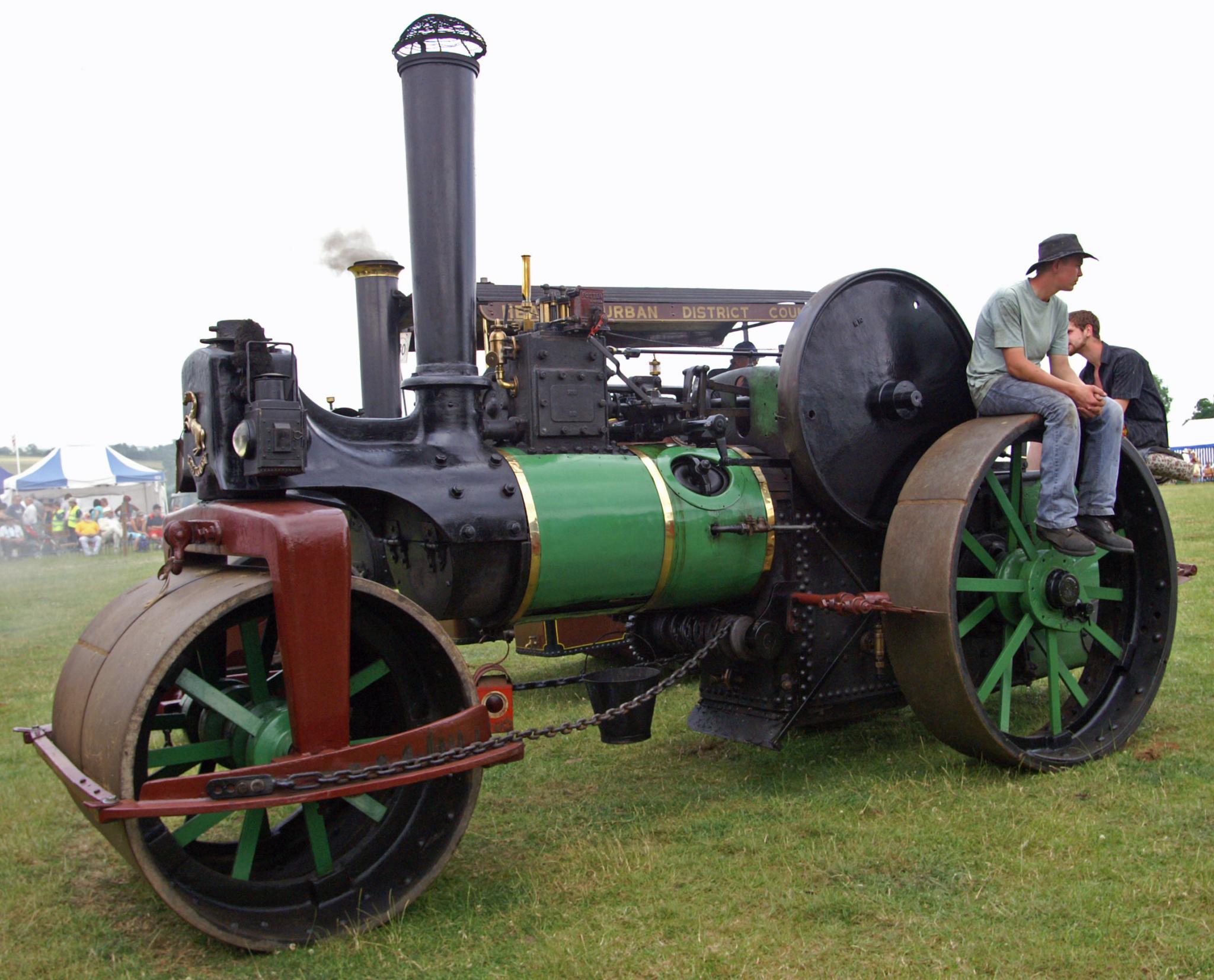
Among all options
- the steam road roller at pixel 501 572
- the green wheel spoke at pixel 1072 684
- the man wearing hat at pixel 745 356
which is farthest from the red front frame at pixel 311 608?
the green wheel spoke at pixel 1072 684

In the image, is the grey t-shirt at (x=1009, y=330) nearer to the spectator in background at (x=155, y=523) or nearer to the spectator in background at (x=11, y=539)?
the spectator in background at (x=155, y=523)

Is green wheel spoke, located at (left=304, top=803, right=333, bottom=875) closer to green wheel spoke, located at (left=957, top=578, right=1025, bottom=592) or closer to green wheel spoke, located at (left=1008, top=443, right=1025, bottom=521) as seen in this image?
green wheel spoke, located at (left=957, top=578, right=1025, bottom=592)

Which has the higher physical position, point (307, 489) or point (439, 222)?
point (439, 222)

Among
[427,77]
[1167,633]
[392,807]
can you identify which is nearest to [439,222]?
[427,77]

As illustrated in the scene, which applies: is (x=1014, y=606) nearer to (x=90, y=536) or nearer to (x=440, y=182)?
(x=440, y=182)

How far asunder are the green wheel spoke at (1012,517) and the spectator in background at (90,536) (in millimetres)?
20089

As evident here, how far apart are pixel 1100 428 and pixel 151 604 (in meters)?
3.21

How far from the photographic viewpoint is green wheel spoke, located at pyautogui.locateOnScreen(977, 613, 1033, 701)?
400 cm

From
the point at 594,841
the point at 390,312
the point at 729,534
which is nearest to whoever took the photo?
the point at 594,841

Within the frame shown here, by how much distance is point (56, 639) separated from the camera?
9219mm

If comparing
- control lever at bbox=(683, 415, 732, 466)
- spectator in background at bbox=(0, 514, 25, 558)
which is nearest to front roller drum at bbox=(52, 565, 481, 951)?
control lever at bbox=(683, 415, 732, 466)

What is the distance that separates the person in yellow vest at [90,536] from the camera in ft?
69.0

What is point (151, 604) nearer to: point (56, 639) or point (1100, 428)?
point (1100, 428)

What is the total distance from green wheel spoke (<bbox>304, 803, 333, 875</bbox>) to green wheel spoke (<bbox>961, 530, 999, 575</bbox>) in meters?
2.39
